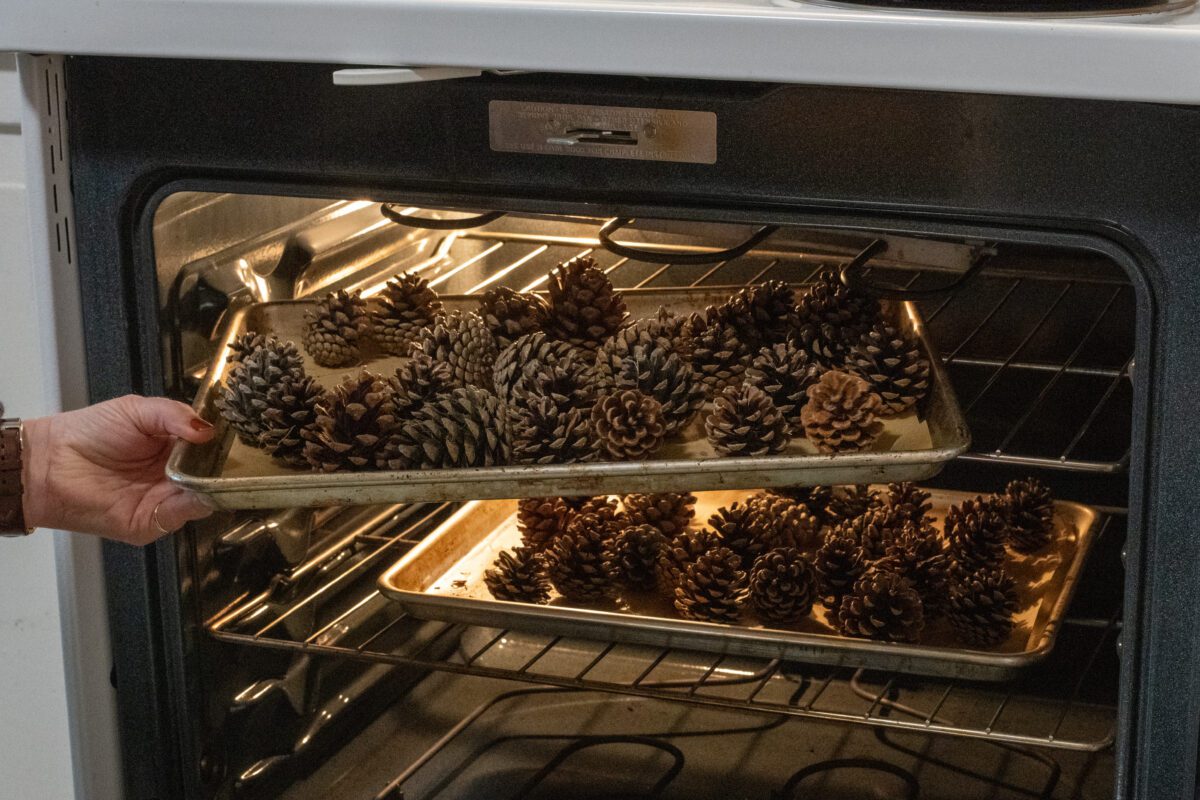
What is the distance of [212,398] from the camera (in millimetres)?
1008

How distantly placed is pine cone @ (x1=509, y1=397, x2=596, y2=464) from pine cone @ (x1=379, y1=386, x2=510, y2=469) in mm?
12

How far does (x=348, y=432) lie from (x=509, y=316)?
173mm

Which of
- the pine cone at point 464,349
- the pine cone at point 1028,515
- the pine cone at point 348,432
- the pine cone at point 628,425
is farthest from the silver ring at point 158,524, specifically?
the pine cone at point 1028,515

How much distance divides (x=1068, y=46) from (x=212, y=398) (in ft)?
2.18

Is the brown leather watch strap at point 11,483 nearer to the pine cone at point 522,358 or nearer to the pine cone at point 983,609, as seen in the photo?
the pine cone at point 522,358

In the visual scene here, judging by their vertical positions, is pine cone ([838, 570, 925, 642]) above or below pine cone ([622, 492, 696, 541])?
below

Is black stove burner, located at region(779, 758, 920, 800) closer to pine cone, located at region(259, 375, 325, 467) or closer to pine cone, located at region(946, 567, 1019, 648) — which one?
pine cone, located at region(946, 567, 1019, 648)

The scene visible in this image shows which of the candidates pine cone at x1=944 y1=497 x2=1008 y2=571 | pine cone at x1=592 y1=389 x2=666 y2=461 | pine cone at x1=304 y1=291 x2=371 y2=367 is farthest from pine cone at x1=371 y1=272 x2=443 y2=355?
pine cone at x1=944 y1=497 x2=1008 y2=571

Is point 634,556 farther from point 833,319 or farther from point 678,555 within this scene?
point 833,319

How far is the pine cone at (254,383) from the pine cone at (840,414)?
386 millimetres

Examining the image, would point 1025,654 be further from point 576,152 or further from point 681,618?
point 576,152

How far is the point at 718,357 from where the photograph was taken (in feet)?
3.30

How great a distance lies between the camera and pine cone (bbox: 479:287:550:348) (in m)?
1.04

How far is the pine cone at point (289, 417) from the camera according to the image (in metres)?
0.96
